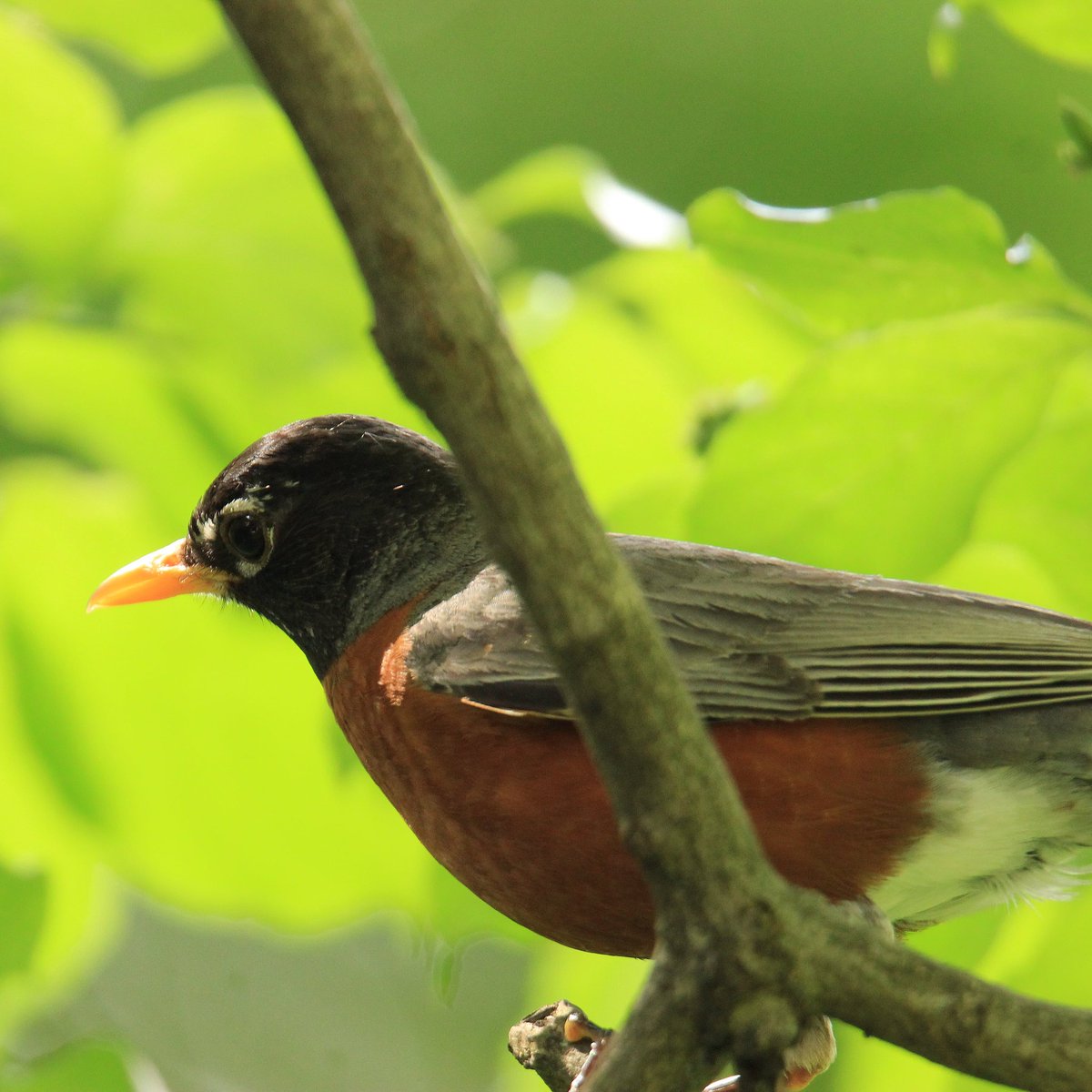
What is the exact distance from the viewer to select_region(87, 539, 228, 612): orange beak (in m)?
3.55

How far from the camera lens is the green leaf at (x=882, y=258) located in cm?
274

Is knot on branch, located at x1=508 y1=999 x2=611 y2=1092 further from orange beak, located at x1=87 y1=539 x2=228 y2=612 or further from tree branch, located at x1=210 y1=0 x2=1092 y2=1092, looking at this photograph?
orange beak, located at x1=87 y1=539 x2=228 y2=612

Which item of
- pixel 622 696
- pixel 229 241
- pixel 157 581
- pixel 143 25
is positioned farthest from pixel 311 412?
pixel 622 696

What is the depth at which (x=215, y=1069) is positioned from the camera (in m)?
7.23

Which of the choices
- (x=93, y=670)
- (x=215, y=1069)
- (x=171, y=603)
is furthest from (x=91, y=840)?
(x=215, y=1069)

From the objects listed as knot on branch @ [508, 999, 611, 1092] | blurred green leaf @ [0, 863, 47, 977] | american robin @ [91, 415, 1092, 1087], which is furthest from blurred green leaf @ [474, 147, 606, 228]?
blurred green leaf @ [0, 863, 47, 977]

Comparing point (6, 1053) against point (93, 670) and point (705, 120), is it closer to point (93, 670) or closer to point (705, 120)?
point (93, 670)

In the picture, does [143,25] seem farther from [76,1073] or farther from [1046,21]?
[76,1073]

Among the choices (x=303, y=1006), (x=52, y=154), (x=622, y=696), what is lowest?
(x=303, y=1006)

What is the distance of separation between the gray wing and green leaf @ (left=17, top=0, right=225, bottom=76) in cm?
146

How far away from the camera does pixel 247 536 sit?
379 cm

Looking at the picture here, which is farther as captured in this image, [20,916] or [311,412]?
[311,412]

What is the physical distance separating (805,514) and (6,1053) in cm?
239

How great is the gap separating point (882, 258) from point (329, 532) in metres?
1.72
